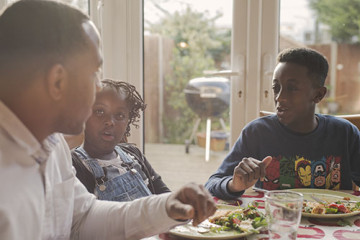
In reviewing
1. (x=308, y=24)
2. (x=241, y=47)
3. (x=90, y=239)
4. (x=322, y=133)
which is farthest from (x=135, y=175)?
(x=308, y=24)

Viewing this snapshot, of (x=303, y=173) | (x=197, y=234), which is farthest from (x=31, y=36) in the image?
(x=303, y=173)

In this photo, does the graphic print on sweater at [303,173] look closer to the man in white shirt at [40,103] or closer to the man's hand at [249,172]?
the man's hand at [249,172]

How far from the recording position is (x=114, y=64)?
8.63 ft

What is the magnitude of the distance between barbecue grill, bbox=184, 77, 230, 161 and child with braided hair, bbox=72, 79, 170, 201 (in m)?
Result: 1.06

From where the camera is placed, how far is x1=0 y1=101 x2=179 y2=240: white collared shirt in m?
0.73

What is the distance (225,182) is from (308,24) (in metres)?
1.50

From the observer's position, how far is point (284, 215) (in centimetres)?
90

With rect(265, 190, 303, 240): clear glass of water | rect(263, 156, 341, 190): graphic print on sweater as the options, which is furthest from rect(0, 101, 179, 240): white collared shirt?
rect(263, 156, 341, 190): graphic print on sweater

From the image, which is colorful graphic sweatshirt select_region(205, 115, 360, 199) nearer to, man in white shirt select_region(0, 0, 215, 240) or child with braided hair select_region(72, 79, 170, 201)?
child with braided hair select_region(72, 79, 170, 201)

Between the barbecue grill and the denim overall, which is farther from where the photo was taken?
the barbecue grill

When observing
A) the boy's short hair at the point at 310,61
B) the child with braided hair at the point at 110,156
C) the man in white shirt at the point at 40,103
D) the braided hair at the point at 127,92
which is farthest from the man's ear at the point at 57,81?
the boy's short hair at the point at 310,61

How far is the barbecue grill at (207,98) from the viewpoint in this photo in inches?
101

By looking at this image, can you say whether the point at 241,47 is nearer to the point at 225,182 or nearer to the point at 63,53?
the point at 225,182

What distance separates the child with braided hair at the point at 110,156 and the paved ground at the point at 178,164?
3.89 ft
